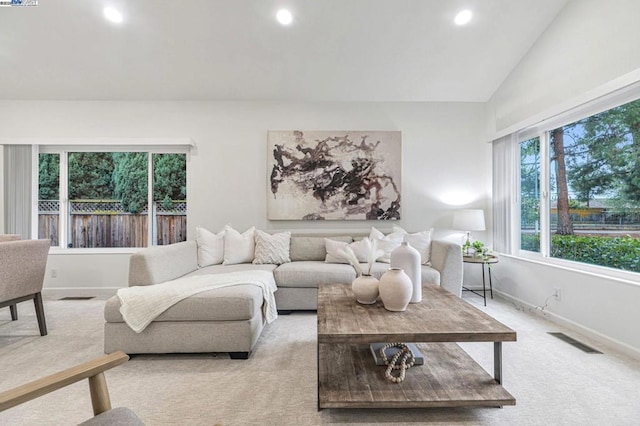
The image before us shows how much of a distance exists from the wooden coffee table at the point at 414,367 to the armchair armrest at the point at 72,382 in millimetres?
822

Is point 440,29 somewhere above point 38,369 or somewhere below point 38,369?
above

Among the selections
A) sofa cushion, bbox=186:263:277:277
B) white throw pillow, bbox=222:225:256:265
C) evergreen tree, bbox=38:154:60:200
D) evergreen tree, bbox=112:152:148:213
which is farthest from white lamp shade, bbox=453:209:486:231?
evergreen tree, bbox=38:154:60:200

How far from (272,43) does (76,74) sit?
2.36 metres

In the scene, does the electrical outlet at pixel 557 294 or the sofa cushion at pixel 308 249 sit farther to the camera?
the sofa cushion at pixel 308 249

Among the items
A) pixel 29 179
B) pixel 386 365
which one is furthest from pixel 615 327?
pixel 29 179

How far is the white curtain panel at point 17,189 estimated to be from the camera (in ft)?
12.9

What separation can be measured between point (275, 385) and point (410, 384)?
0.77m

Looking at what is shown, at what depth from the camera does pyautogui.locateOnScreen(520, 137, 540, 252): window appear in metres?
3.44

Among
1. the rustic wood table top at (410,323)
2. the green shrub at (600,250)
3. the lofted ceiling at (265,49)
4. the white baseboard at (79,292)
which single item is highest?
the lofted ceiling at (265,49)

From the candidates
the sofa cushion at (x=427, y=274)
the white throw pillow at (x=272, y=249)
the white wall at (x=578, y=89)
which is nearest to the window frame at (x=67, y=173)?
the white throw pillow at (x=272, y=249)

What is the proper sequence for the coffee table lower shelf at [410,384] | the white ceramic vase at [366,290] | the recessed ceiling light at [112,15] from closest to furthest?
the coffee table lower shelf at [410,384], the white ceramic vase at [366,290], the recessed ceiling light at [112,15]

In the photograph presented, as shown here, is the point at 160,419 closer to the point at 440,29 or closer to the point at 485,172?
the point at 440,29

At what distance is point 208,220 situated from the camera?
13.4 ft

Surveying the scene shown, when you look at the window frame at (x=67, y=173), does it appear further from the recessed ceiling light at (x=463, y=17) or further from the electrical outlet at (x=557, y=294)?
the electrical outlet at (x=557, y=294)
